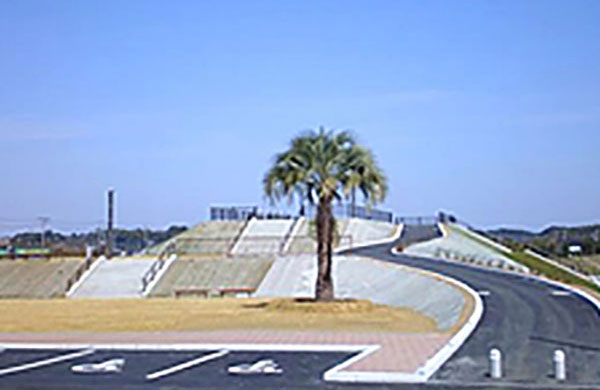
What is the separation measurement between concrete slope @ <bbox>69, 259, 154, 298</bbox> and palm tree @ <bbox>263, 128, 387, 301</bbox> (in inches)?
732

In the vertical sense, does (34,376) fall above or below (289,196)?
below

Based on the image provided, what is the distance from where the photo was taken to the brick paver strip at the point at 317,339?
741 inches

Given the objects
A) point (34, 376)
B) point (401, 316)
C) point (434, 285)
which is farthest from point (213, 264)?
point (34, 376)

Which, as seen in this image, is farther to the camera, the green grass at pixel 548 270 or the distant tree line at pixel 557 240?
the distant tree line at pixel 557 240

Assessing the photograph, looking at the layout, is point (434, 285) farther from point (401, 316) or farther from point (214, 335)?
point (214, 335)

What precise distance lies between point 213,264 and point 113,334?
98.4 ft

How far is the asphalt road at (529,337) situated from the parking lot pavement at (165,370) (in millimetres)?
2977

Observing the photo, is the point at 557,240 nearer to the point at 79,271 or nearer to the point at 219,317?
the point at 79,271

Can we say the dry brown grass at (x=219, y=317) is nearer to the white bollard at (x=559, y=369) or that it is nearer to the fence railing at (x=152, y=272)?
the white bollard at (x=559, y=369)

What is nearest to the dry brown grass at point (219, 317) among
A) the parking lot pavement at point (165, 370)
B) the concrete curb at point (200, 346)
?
the concrete curb at point (200, 346)

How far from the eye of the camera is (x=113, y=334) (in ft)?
87.1

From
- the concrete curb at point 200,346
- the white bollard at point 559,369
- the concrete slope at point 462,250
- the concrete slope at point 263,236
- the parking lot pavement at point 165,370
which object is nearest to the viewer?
the white bollard at point 559,369

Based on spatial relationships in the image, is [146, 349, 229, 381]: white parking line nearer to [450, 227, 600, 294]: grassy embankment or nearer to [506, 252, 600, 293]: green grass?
[450, 227, 600, 294]: grassy embankment

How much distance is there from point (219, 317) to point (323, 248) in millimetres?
5015
